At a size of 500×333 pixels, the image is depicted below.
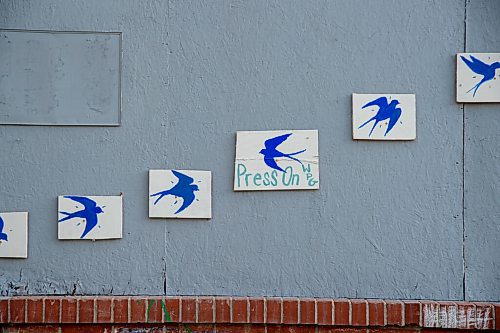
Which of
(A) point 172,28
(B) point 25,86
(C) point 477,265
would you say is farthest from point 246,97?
(C) point 477,265

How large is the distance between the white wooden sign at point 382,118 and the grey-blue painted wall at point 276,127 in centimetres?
5

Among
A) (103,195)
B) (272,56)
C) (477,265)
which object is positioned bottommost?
(477,265)

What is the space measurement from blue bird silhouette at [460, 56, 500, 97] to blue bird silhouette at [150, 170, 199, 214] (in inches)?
65.7

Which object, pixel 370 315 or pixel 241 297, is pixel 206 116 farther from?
pixel 370 315

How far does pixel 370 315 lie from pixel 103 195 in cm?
165

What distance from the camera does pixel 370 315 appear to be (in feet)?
15.1

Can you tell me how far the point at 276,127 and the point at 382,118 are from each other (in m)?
0.60

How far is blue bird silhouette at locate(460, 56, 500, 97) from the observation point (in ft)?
15.4

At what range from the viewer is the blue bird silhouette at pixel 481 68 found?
15.4 ft

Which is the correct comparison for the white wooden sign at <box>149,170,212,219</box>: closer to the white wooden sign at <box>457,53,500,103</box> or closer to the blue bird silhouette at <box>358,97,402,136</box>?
the blue bird silhouette at <box>358,97,402,136</box>

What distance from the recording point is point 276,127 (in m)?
4.71

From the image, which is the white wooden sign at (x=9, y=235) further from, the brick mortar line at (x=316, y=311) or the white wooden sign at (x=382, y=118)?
the white wooden sign at (x=382, y=118)

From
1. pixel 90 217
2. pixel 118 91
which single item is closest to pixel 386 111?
pixel 118 91

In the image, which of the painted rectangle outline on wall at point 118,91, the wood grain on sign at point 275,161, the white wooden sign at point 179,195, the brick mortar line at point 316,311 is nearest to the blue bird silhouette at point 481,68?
the wood grain on sign at point 275,161
